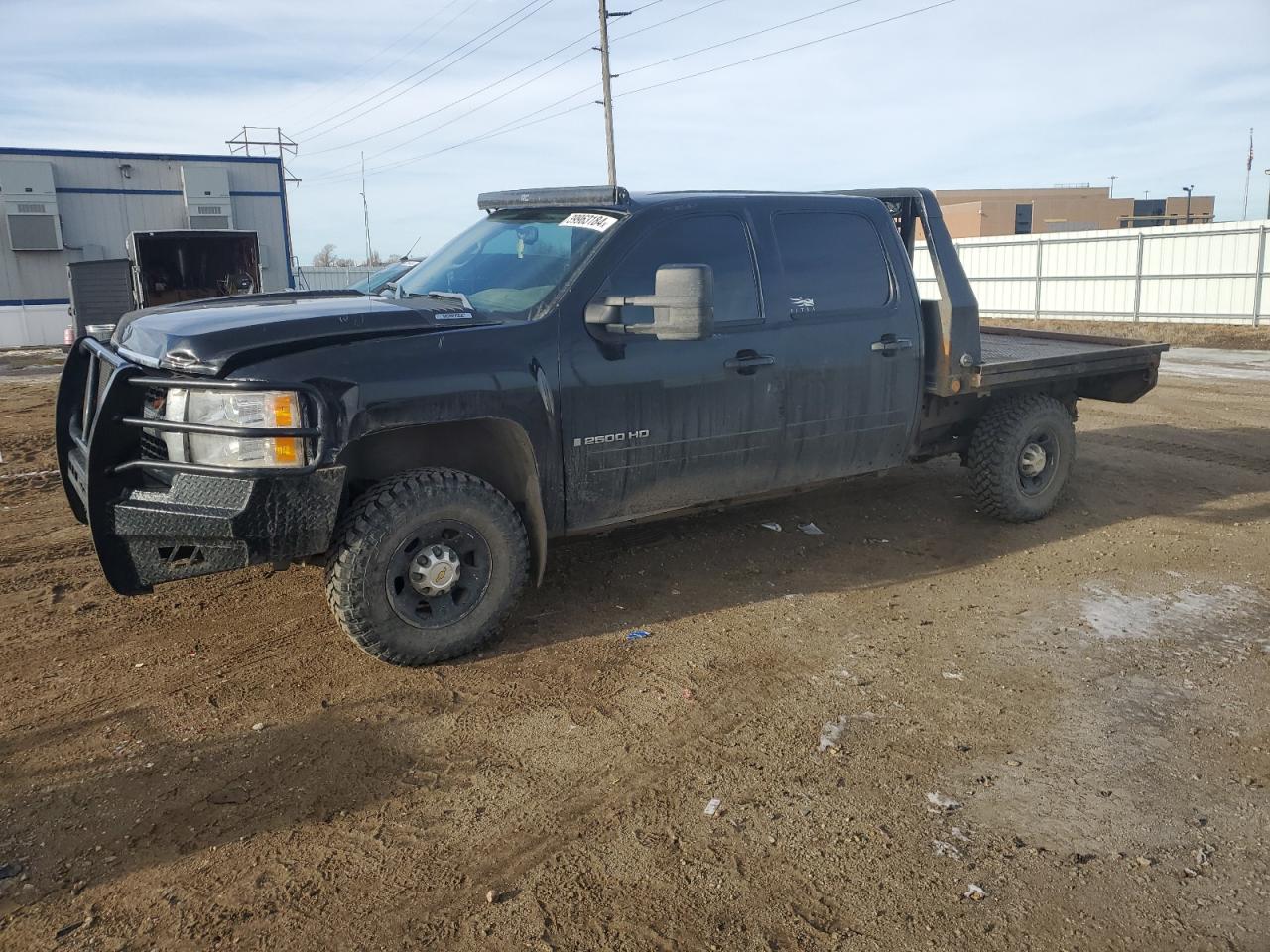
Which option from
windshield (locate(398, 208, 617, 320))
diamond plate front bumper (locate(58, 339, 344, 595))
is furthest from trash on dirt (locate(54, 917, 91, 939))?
windshield (locate(398, 208, 617, 320))

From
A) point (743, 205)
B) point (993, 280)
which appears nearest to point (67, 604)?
point (743, 205)

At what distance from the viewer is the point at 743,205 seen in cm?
507

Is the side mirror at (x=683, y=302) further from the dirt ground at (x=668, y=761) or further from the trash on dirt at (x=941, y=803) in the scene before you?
the trash on dirt at (x=941, y=803)

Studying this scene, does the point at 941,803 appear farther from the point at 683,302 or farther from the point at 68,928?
the point at 68,928

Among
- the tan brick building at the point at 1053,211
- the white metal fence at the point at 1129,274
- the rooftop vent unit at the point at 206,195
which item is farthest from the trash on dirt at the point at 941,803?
the tan brick building at the point at 1053,211

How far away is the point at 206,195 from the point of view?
24094mm

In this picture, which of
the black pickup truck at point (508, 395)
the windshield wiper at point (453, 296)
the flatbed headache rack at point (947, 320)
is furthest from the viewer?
the flatbed headache rack at point (947, 320)

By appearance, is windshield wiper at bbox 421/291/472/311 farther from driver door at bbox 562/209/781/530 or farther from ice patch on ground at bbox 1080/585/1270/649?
ice patch on ground at bbox 1080/585/1270/649

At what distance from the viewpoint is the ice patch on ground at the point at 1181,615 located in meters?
4.67

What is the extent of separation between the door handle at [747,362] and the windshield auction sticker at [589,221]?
2.88 ft

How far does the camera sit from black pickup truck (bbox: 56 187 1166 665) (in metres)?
3.70

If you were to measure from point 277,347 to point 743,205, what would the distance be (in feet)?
8.28

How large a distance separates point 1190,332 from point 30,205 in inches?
1034

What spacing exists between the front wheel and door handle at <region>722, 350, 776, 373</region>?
1349mm
